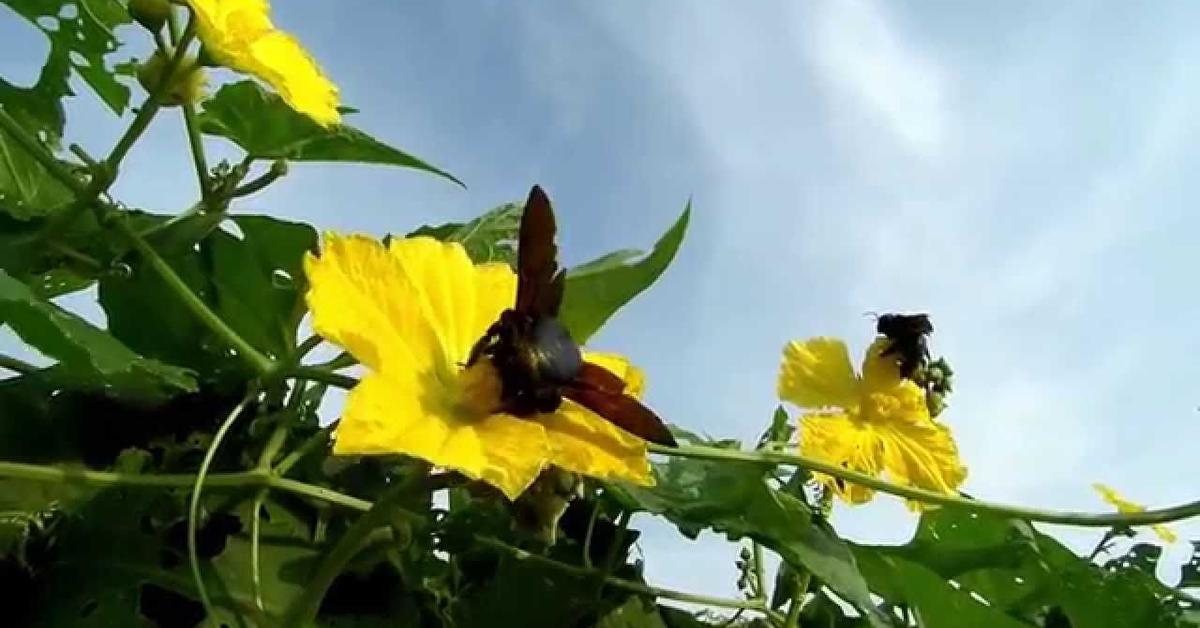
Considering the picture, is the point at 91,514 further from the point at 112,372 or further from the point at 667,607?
the point at 667,607

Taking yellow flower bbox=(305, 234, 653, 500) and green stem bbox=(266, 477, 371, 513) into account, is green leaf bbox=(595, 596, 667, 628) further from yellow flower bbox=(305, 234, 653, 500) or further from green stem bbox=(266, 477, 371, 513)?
yellow flower bbox=(305, 234, 653, 500)

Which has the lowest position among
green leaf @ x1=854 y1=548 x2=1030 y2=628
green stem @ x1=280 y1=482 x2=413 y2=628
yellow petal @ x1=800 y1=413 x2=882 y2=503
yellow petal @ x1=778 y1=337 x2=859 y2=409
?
green stem @ x1=280 y1=482 x2=413 y2=628

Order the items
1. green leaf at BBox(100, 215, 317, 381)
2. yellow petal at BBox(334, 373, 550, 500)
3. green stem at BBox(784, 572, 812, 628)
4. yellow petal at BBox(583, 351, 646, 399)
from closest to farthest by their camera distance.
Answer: yellow petal at BBox(334, 373, 550, 500)
yellow petal at BBox(583, 351, 646, 399)
green leaf at BBox(100, 215, 317, 381)
green stem at BBox(784, 572, 812, 628)

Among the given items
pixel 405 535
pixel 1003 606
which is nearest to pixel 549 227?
pixel 405 535

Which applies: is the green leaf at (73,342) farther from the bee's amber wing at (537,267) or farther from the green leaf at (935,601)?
the green leaf at (935,601)

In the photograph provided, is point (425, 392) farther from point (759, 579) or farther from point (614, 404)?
point (759, 579)

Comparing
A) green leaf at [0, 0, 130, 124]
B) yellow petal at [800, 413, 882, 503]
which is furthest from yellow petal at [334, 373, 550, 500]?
green leaf at [0, 0, 130, 124]

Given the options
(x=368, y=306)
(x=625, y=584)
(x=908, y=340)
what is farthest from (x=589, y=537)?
(x=368, y=306)
